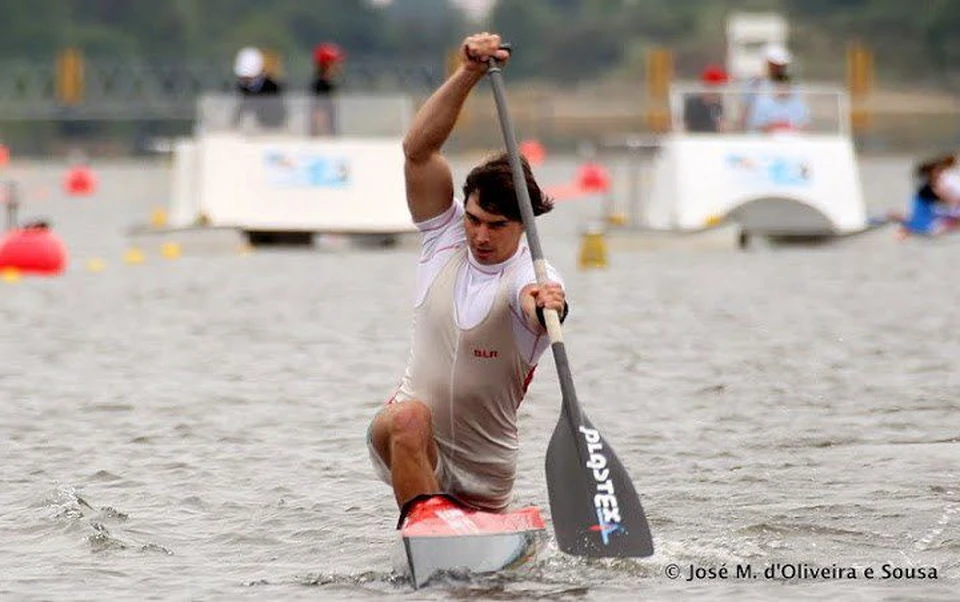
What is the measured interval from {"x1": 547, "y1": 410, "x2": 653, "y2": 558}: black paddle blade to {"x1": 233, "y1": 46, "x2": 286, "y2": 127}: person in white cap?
18.7 metres

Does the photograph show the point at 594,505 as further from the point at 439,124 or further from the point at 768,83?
the point at 768,83

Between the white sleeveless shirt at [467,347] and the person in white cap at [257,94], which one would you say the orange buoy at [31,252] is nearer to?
the person in white cap at [257,94]

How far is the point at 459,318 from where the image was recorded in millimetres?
9469

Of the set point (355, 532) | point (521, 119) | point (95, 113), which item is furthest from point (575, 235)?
point (521, 119)

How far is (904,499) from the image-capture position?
1114cm

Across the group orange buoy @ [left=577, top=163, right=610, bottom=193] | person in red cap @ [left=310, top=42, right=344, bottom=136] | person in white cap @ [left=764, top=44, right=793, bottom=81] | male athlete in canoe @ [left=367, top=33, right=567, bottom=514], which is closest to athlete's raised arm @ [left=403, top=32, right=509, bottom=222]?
male athlete in canoe @ [left=367, top=33, right=567, bottom=514]

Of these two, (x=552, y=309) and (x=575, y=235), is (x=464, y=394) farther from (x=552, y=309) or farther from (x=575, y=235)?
(x=575, y=235)

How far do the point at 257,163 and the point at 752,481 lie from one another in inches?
651

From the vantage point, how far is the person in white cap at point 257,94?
2817 centimetres

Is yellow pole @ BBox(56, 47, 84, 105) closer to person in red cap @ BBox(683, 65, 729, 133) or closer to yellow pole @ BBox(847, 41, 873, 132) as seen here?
yellow pole @ BBox(847, 41, 873, 132)

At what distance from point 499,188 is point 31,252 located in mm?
15246

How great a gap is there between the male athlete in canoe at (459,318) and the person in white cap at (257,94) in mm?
18665

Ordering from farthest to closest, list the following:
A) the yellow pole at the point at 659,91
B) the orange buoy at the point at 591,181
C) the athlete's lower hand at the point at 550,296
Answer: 1. the yellow pole at the point at 659,91
2. the orange buoy at the point at 591,181
3. the athlete's lower hand at the point at 550,296

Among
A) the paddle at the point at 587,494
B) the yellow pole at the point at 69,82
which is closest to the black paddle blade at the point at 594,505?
the paddle at the point at 587,494
